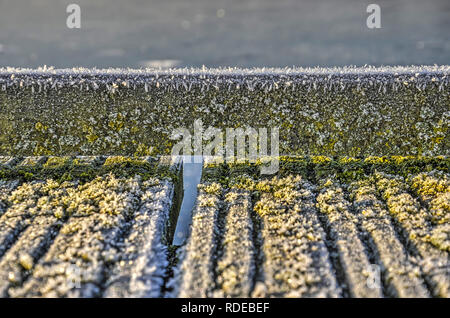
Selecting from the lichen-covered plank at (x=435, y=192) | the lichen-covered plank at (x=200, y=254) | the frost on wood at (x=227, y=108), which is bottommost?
the lichen-covered plank at (x=200, y=254)

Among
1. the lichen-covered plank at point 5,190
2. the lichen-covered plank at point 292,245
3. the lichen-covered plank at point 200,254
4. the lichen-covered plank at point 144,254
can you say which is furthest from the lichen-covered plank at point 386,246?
the lichen-covered plank at point 5,190

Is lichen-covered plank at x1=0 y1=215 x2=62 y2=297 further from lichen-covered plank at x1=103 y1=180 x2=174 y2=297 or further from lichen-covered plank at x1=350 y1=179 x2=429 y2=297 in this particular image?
lichen-covered plank at x1=350 y1=179 x2=429 y2=297

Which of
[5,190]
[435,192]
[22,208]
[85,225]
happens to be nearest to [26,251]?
[85,225]

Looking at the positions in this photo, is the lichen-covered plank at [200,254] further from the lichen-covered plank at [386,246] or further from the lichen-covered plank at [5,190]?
the lichen-covered plank at [5,190]

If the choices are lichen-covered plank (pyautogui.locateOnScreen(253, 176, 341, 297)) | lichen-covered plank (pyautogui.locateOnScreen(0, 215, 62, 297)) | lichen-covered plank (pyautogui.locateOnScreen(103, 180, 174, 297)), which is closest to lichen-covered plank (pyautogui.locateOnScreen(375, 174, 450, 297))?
lichen-covered plank (pyautogui.locateOnScreen(253, 176, 341, 297))

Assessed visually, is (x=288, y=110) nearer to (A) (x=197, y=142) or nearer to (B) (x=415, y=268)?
(A) (x=197, y=142)
